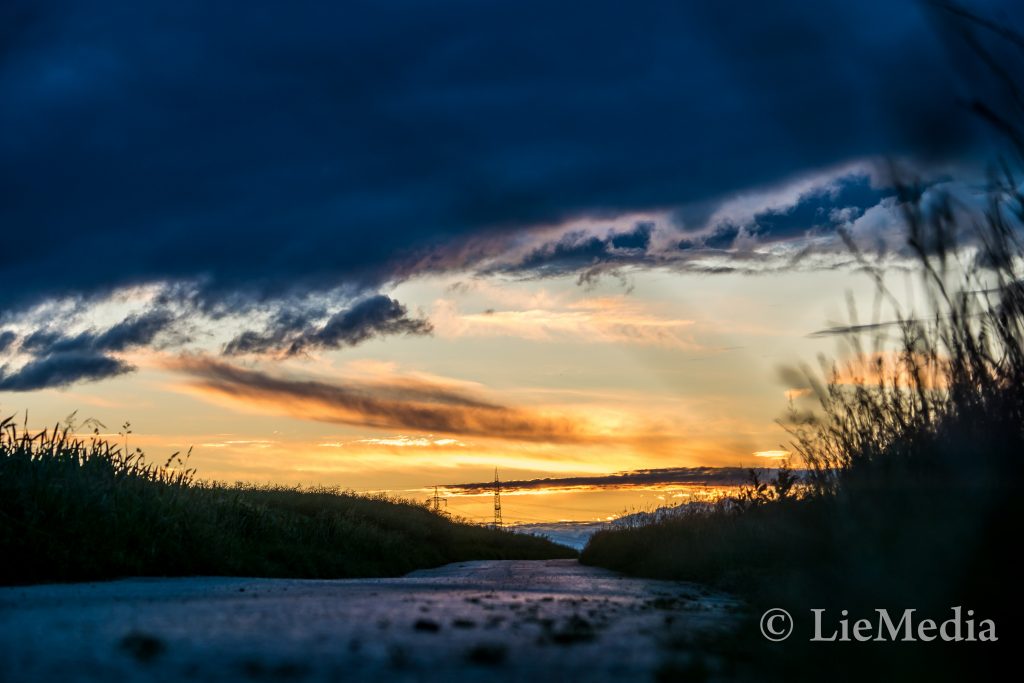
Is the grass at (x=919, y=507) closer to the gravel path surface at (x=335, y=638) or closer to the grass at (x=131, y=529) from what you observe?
the gravel path surface at (x=335, y=638)

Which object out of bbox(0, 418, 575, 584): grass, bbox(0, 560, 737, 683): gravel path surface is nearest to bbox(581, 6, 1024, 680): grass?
bbox(0, 560, 737, 683): gravel path surface

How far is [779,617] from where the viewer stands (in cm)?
450

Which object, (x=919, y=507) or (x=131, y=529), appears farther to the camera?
(x=131, y=529)

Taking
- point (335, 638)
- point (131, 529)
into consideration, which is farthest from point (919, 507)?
point (131, 529)

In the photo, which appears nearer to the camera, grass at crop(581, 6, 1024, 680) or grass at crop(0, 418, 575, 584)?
grass at crop(581, 6, 1024, 680)

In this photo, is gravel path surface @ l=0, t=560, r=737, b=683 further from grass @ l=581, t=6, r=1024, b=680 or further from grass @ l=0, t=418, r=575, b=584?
grass @ l=0, t=418, r=575, b=584

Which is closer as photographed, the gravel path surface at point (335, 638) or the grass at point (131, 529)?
the gravel path surface at point (335, 638)

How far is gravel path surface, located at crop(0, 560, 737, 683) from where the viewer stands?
305 cm

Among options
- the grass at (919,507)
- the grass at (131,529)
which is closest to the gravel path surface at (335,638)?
the grass at (919,507)

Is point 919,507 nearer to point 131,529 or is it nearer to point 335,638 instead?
point 335,638

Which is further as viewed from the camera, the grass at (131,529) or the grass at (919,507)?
the grass at (131,529)

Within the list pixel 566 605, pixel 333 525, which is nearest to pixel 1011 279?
pixel 566 605

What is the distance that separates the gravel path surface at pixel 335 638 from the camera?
305cm

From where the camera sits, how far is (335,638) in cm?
371
